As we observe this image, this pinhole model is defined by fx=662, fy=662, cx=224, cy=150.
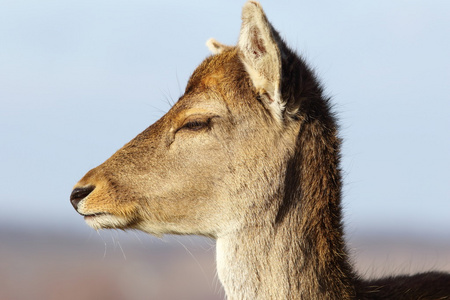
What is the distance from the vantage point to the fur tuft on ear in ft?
18.5

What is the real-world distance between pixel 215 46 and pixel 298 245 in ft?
7.04

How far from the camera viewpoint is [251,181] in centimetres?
452

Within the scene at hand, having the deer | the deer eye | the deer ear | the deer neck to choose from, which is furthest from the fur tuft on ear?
the deer neck

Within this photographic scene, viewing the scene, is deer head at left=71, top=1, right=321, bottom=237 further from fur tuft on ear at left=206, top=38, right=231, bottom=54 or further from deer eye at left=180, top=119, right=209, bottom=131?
fur tuft on ear at left=206, top=38, right=231, bottom=54

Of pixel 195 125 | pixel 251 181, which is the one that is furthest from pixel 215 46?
pixel 251 181

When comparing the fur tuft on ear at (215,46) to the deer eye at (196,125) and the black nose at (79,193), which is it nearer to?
the deer eye at (196,125)

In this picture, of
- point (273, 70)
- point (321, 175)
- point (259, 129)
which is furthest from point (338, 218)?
point (273, 70)

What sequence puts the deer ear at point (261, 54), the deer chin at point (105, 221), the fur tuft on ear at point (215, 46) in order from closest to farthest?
the deer ear at point (261, 54) < the deer chin at point (105, 221) < the fur tuft on ear at point (215, 46)

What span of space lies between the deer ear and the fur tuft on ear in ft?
2.88

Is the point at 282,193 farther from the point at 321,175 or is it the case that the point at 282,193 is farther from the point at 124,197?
the point at 124,197

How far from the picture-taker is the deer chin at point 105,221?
15.4 ft

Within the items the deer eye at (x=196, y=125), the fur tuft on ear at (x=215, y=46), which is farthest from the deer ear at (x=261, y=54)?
the fur tuft on ear at (x=215, y=46)

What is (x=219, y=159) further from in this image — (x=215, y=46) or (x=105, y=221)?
(x=215, y=46)

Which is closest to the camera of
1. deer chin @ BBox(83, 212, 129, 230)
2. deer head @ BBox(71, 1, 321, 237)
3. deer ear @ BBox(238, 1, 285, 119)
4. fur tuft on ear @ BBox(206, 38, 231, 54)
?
deer ear @ BBox(238, 1, 285, 119)
